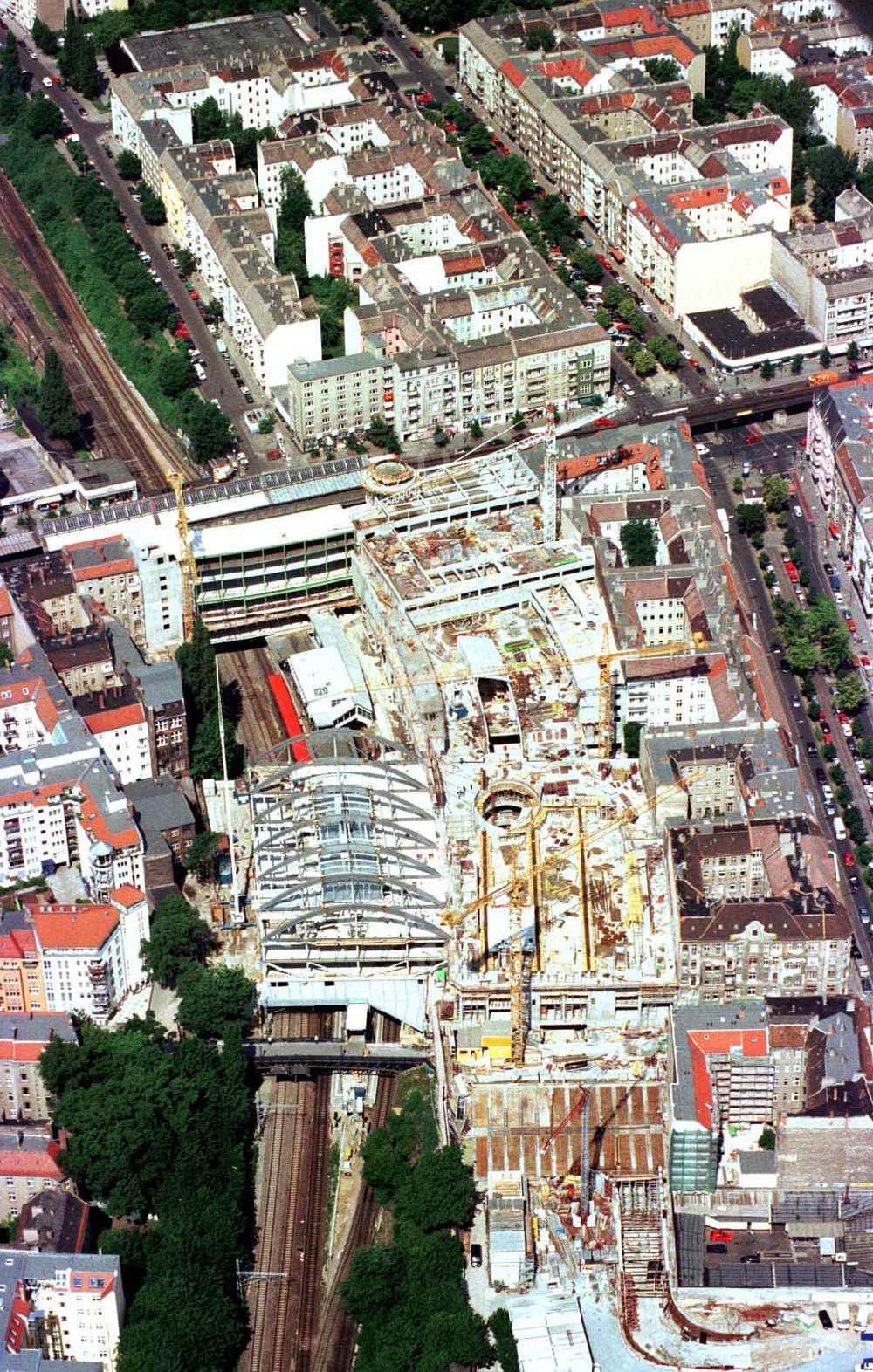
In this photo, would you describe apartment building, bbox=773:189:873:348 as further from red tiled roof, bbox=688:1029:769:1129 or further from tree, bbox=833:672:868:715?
red tiled roof, bbox=688:1029:769:1129

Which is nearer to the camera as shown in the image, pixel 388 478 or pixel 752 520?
pixel 388 478

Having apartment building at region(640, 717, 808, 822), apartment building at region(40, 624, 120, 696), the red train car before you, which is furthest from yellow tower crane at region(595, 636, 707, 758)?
apartment building at region(40, 624, 120, 696)

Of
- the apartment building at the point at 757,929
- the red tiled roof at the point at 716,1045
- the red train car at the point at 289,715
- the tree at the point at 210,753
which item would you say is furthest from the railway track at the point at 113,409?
the red tiled roof at the point at 716,1045

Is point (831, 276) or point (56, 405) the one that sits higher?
point (831, 276)

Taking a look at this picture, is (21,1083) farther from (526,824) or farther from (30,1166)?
(526,824)

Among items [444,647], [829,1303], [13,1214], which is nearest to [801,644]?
[444,647]

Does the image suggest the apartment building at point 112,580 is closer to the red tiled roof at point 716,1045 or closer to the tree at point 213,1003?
the tree at point 213,1003

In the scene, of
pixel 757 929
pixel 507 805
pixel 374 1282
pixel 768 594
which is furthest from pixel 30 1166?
pixel 768 594
